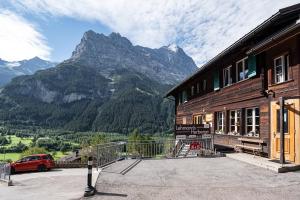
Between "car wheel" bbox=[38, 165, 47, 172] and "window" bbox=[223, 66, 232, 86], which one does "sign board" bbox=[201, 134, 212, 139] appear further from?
"car wheel" bbox=[38, 165, 47, 172]

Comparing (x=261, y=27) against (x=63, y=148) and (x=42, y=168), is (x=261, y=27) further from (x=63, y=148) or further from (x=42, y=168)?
(x=63, y=148)

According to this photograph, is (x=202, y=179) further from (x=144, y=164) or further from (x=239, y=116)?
(x=239, y=116)

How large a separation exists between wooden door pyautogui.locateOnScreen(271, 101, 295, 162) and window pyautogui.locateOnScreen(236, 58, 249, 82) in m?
4.16

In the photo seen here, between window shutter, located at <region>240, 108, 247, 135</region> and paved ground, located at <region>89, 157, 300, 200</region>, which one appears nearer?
paved ground, located at <region>89, 157, 300, 200</region>

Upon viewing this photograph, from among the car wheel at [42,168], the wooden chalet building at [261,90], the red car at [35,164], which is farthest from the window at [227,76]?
the car wheel at [42,168]

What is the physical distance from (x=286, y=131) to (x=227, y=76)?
8.60m

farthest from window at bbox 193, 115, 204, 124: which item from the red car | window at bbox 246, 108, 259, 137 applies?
the red car

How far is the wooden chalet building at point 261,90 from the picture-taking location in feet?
45.8

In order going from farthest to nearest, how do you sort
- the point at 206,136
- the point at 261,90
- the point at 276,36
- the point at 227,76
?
1. the point at 227,76
2. the point at 206,136
3. the point at 261,90
4. the point at 276,36

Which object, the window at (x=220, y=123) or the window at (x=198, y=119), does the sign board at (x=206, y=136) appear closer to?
the window at (x=220, y=123)

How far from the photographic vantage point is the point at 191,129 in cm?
2089

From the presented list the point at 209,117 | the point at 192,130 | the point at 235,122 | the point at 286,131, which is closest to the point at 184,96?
the point at 209,117

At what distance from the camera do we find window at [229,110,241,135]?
67.1ft

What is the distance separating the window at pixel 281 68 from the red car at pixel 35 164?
53.5ft
